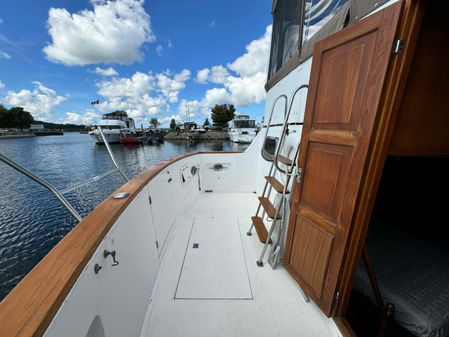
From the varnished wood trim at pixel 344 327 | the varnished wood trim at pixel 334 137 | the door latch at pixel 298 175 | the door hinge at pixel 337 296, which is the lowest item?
the varnished wood trim at pixel 344 327

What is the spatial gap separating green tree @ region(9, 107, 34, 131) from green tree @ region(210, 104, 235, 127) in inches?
1260

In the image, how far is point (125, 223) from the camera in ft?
3.36

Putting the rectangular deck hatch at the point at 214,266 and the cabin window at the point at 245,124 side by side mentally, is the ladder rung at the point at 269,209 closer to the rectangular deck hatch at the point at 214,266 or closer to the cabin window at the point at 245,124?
the rectangular deck hatch at the point at 214,266

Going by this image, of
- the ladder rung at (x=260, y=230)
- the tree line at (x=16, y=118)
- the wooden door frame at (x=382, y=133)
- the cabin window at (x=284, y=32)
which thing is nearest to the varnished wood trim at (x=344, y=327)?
the wooden door frame at (x=382, y=133)

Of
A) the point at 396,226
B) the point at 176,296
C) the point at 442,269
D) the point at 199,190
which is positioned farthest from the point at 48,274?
the point at 199,190

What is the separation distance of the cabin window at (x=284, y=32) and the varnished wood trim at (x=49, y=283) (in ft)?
6.66

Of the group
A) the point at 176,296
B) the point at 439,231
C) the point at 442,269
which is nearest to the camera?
the point at 442,269

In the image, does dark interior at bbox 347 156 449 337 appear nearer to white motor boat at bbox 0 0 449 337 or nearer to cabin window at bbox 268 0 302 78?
white motor boat at bbox 0 0 449 337

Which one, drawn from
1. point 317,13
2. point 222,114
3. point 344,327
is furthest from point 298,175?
point 222,114

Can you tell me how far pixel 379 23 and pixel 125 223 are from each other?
58.1 inches

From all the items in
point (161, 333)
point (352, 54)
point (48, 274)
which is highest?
point (352, 54)

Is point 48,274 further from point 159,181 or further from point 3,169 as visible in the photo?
point 3,169

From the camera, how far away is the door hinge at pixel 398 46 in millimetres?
746

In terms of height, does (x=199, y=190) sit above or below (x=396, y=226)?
below
